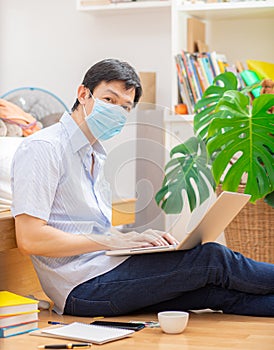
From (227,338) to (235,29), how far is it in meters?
1.91

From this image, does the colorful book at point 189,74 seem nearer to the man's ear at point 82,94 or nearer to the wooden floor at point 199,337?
the man's ear at point 82,94

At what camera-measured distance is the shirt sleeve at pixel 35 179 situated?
80.3 inches

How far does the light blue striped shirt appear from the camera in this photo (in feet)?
6.73

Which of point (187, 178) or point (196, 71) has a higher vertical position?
point (196, 71)

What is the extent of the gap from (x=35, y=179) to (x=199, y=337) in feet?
2.04

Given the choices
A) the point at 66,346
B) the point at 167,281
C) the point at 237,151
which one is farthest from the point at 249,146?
the point at 66,346

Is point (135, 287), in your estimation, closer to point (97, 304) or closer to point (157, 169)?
point (97, 304)

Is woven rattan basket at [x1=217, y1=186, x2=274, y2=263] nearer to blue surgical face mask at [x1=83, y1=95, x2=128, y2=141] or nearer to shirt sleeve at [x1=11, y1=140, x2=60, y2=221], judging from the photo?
blue surgical face mask at [x1=83, y1=95, x2=128, y2=141]

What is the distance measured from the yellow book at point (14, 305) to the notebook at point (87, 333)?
8 centimetres

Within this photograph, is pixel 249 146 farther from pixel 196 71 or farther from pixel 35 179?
pixel 35 179

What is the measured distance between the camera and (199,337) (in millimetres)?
1927

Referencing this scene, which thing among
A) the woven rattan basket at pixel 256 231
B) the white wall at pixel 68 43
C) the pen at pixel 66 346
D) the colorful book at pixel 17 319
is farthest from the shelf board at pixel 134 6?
the pen at pixel 66 346

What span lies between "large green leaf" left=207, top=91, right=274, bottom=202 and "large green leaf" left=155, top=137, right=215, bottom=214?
56 millimetres

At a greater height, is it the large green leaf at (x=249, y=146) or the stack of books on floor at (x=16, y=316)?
the large green leaf at (x=249, y=146)
